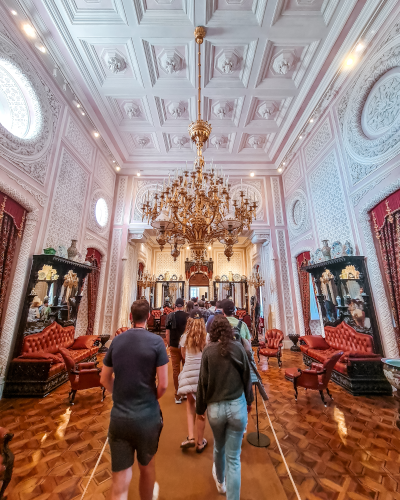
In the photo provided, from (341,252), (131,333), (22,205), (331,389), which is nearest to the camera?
(131,333)

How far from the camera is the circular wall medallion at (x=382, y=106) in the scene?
3768mm

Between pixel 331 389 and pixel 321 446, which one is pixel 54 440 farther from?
pixel 331 389

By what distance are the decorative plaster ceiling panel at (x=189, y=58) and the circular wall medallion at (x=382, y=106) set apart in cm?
140

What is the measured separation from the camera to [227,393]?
148 centimetres

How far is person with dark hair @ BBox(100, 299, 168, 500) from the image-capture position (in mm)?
1278

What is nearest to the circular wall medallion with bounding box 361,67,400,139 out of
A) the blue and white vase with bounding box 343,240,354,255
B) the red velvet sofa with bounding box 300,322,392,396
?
the blue and white vase with bounding box 343,240,354,255

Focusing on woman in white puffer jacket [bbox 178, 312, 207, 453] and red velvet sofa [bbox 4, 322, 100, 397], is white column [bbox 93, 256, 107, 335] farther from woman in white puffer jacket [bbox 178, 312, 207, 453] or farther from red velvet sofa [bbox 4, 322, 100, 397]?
woman in white puffer jacket [bbox 178, 312, 207, 453]

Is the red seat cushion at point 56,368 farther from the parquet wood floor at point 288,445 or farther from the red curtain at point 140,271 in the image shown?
the red curtain at point 140,271

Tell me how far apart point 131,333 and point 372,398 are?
4.37 m

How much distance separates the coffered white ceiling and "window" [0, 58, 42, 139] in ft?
3.78

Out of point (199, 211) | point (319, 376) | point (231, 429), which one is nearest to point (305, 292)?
point (319, 376)

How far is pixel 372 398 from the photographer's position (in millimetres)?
3451

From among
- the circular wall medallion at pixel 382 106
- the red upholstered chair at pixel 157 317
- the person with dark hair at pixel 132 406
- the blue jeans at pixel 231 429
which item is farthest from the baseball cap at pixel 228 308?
the red upholstered chair at pixel 157 317

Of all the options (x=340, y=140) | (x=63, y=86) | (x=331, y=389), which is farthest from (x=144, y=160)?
(x=331, y=389)
